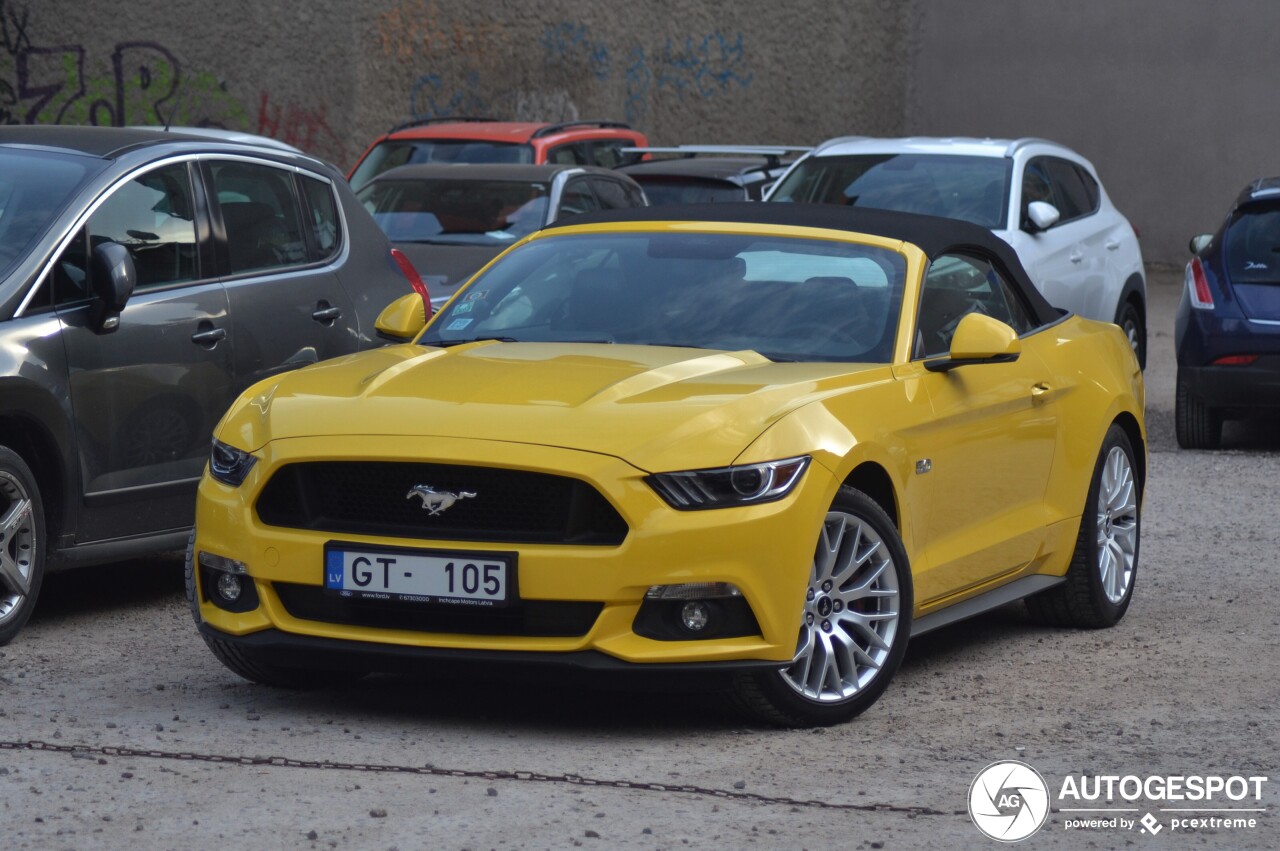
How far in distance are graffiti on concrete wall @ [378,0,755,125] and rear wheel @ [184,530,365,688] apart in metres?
16.0

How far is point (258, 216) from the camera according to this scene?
795cm

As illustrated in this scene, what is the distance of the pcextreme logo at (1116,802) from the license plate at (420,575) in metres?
1.29

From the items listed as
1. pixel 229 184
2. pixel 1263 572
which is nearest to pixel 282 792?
pixel 229 184

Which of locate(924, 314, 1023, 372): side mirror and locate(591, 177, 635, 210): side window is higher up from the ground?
locate(924, 314, 1023, 372): side mirror

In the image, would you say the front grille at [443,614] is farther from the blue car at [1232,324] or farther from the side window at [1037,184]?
the side window at [1037,184]

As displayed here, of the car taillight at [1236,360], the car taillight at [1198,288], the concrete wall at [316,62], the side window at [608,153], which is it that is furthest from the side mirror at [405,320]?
the concrete wall at [316,62]

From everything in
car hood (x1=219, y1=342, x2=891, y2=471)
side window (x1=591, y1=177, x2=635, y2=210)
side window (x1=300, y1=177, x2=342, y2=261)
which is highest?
car hood (x1=219, y1=342, x2=891, y2=471)

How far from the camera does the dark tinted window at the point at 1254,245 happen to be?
11945 millimetres

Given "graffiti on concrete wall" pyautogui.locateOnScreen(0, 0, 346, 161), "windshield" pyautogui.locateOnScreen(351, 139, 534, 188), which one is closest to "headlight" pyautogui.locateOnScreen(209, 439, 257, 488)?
"windshield" pyautogui.locateOnScreen(351, 139, 534, 188)

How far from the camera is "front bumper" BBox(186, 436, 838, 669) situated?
17.1ft

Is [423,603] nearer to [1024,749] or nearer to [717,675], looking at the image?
[717,675]

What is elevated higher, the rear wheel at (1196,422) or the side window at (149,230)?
the side window at (149,230)

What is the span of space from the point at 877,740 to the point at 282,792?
1.62 m

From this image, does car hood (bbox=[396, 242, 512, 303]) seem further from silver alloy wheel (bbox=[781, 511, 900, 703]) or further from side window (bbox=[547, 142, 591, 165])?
silver alloy wheel (bbox=[781, 511, 900, 703])
